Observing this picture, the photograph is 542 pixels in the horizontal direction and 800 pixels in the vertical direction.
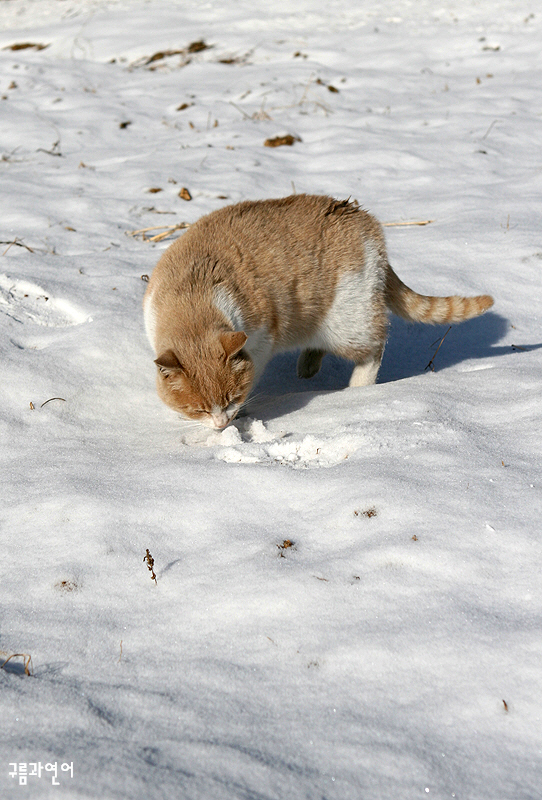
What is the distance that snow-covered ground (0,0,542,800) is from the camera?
1.53 m

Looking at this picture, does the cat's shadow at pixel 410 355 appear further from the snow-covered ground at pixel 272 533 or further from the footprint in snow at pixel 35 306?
the footprint in snow at pixel 35 306

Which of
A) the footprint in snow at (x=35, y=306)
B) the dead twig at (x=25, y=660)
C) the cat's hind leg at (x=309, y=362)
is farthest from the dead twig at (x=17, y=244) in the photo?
the dead twig at (x=25, y=660)

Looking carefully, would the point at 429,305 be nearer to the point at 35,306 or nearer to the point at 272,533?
the point at 272,533

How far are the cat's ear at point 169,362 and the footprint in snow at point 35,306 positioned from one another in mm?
1309

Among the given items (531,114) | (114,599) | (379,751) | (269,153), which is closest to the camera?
(379,751)

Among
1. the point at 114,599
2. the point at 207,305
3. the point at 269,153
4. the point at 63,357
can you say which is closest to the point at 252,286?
the point at 207,305

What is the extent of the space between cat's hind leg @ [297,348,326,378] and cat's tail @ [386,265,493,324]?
60 cm

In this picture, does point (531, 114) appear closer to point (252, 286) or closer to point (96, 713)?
point (252, 286)

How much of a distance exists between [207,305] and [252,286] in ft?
1.21

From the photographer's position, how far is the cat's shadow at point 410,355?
4.38 meters

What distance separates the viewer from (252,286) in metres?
3.53

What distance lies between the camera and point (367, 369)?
4.13 m

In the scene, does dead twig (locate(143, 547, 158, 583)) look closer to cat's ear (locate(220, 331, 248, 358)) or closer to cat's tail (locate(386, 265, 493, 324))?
cat's ear (locate(220, 331, 248, 358))

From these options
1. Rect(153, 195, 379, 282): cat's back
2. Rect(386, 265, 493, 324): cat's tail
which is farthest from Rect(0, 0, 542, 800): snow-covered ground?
Rect(153, 195, 379, 282): cat's back
